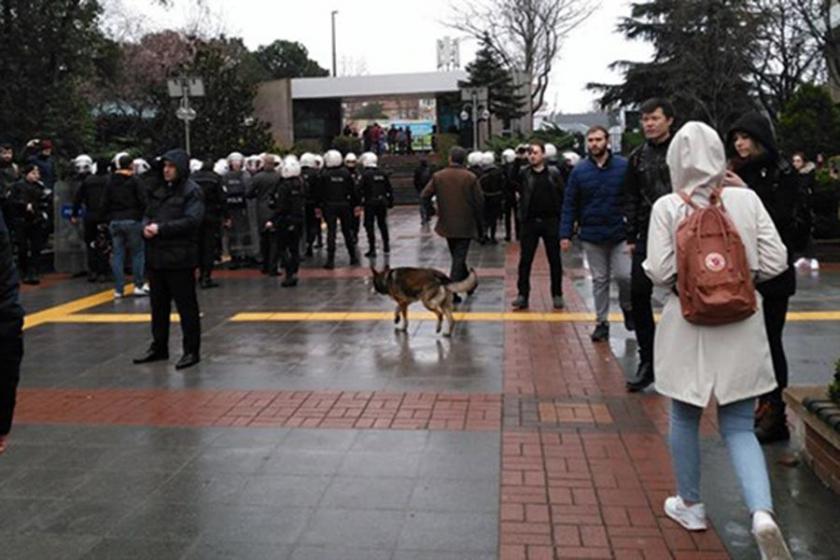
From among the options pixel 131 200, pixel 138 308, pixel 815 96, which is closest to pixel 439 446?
pixel 138 308

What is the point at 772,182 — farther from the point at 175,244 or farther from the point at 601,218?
the point at 175,244

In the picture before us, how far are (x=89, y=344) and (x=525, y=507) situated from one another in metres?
5.78

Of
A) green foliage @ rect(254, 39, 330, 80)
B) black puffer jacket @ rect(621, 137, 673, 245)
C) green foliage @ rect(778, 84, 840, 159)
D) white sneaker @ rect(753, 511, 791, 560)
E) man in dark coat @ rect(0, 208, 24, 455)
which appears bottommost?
white sneaker @ rect(753, 511, 791, 560)

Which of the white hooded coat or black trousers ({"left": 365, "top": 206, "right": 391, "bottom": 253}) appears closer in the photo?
the white hooded coat

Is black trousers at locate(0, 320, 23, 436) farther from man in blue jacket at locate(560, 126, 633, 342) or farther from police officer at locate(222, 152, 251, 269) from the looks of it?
police officer at locate(222, 152, 251, 269)

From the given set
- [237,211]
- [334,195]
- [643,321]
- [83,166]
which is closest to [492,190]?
[334,195]

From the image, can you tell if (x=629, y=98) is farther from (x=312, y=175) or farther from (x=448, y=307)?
(x=448, y=307)

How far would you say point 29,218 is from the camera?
43.2 ft

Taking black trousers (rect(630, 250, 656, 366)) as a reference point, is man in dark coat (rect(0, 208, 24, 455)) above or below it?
above

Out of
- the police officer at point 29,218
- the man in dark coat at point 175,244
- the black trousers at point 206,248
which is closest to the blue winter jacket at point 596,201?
the man in dark coat at point 175,244

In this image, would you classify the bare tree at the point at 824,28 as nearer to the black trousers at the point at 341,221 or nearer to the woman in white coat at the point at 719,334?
the black trousers at the point at 341,221

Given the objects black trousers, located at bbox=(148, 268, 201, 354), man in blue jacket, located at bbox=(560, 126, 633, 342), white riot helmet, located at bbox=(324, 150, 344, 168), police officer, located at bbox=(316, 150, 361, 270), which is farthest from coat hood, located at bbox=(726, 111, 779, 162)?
white riot helmet, located at bbox=(324, 150, 344, 168)

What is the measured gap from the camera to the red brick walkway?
3.98m

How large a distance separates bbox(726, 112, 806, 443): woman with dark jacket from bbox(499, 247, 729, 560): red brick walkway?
0.45m
